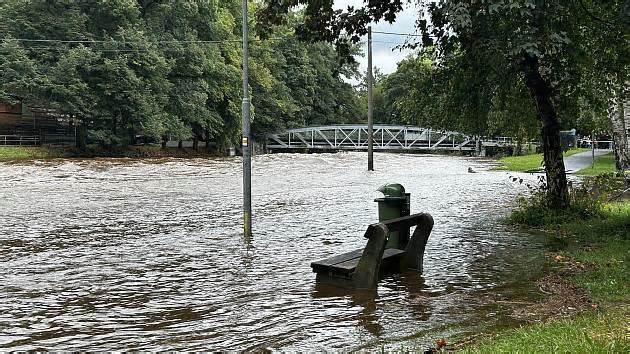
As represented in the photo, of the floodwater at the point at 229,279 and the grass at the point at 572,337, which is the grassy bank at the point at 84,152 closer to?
the floodwater at the point at 229,279

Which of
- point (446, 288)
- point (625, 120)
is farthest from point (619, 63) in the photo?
point (446, 288)

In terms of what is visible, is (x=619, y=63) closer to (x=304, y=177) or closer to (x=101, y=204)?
(x=101, y=204)

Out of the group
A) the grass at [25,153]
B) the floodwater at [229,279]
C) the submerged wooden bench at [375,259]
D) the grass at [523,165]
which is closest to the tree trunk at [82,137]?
the grass at [25,153]

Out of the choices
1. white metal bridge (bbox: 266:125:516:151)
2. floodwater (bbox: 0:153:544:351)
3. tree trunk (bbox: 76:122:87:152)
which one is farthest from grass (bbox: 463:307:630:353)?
white metal bridge (bbox: 266:125:516:151)

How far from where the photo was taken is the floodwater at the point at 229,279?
6191mm

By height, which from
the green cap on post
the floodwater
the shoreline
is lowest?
the floodwater

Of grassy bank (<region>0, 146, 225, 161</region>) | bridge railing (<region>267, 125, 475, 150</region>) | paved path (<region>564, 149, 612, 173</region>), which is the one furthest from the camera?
bridge railing (<region>267, 125, 475, 150</region>)

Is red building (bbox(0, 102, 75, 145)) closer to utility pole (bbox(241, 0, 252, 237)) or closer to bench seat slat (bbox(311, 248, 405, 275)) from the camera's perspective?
utility pole (bbox(241, 0, 252, 237))

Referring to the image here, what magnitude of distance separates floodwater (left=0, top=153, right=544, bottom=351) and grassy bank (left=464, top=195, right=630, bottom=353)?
2.04 feet

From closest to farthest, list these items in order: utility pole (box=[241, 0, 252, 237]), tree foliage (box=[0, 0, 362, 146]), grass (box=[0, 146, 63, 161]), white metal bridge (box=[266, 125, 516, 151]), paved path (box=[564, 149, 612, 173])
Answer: utility pole (box=[241, 0, 252, 237]), paved path (box=[564, 149, 612, 173]), grass (box=[0, 146, 63, 161]), tree foliage (box=[0, 0, 362, 146]), white metal bridge (box=[266, 125, 516, 151])

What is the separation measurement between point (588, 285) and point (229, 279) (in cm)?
455

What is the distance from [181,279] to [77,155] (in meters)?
42.7

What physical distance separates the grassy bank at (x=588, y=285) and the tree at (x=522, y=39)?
3.36 ft

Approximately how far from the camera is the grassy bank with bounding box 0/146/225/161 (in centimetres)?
4412
